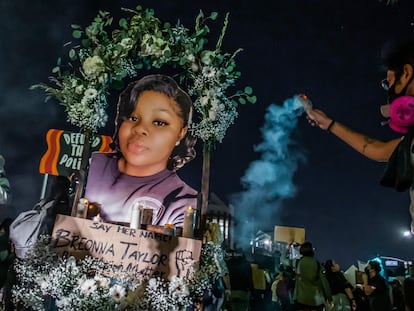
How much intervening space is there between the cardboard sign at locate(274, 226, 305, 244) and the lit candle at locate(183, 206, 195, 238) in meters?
5.46

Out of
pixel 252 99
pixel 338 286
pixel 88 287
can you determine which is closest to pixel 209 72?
pixel 252 99

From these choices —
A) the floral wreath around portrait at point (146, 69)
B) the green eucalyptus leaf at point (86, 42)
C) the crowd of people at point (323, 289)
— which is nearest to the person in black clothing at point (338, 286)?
the crowd of people at point (323, 289)

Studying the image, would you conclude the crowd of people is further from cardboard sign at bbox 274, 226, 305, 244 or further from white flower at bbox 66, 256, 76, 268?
white flower at bbox 66, 256, 76, 268

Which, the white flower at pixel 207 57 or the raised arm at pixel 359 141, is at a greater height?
the white flower at pixel 207 57

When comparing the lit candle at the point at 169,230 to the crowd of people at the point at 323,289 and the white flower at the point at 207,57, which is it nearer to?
the crowd of people at the point at 323,289

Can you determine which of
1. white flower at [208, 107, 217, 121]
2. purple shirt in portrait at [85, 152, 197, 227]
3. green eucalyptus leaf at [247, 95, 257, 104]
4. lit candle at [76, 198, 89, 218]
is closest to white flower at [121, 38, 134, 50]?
white flower at [208, 107, 217, 121]

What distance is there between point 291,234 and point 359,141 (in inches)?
325

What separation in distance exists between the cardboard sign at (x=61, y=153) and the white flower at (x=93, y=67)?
329 centimetres

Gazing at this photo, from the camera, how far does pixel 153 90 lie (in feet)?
21.6

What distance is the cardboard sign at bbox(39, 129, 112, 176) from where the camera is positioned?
9211mm

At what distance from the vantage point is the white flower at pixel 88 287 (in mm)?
4844

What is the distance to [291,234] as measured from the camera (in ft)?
35.3

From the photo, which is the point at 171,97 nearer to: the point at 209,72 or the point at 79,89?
the point at 209,72

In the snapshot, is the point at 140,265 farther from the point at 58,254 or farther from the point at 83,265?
the point at 58,254
